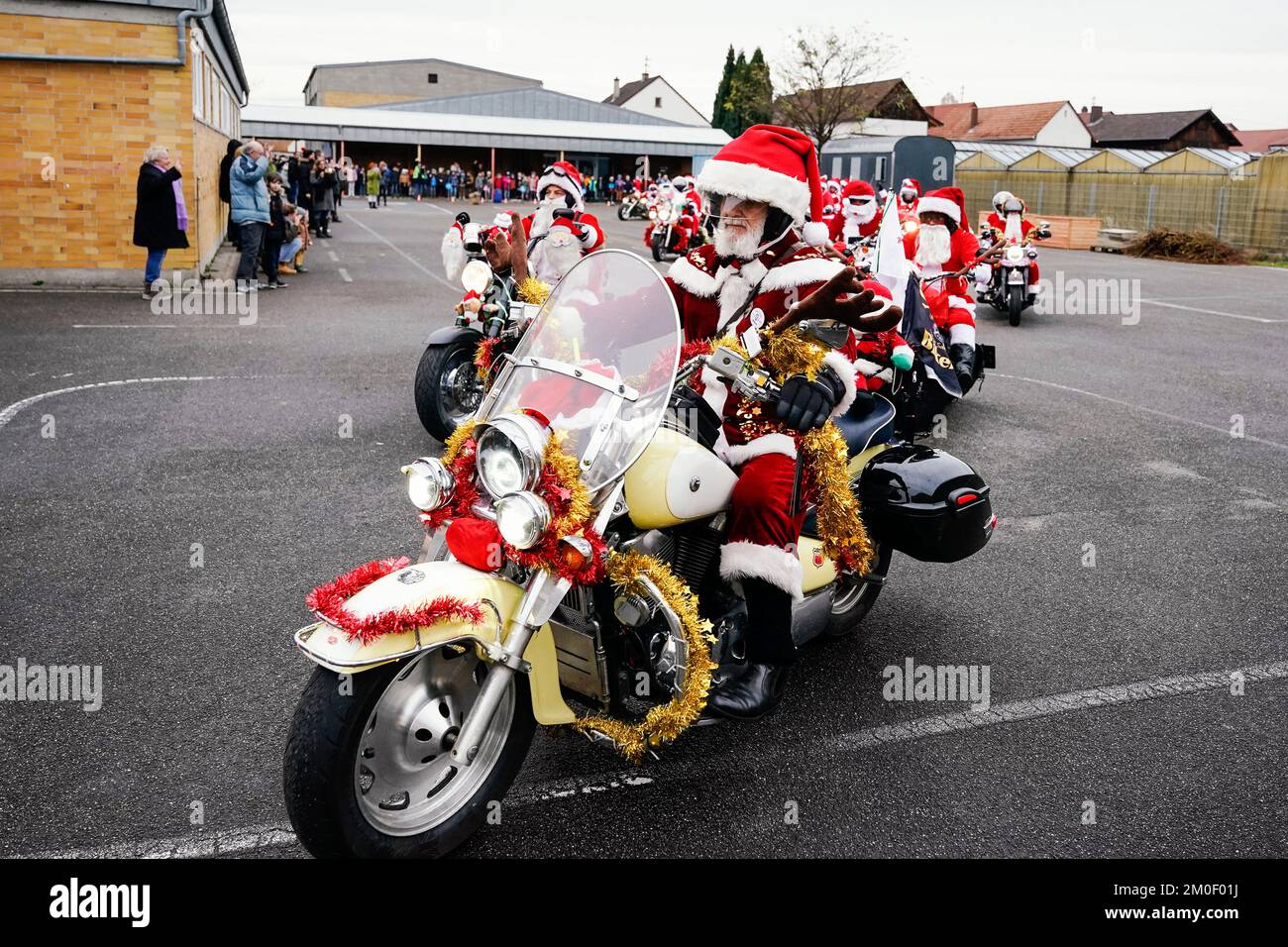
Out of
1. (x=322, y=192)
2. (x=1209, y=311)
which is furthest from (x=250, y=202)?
(x=1209, y=311)

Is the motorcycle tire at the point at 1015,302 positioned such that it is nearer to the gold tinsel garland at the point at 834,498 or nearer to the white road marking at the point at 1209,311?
the white road marking at the point at 1209,311

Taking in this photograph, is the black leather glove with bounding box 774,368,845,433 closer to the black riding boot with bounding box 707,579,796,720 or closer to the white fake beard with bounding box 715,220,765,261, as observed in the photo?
the black riding boot with bounding box 707,579,796,720

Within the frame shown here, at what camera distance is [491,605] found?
9.95 ft

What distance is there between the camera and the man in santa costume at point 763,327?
357 centimetres

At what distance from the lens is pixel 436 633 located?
114 inches

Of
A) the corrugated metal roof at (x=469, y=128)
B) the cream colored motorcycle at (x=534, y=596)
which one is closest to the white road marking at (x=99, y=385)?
the cream colored motorcycle at (x=534, y=596)

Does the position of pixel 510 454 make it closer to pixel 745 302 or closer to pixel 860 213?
pixel 745 302

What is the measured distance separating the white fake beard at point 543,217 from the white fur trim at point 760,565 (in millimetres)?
5407

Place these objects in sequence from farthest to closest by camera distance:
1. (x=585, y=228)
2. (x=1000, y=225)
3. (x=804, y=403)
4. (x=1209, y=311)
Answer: (x=1209, y=311), (x=1000, y=225), (x=585, y=228), (x=804, y=403)

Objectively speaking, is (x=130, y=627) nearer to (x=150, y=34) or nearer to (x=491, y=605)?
(x=491, y=605)

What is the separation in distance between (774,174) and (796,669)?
6.57 feet
